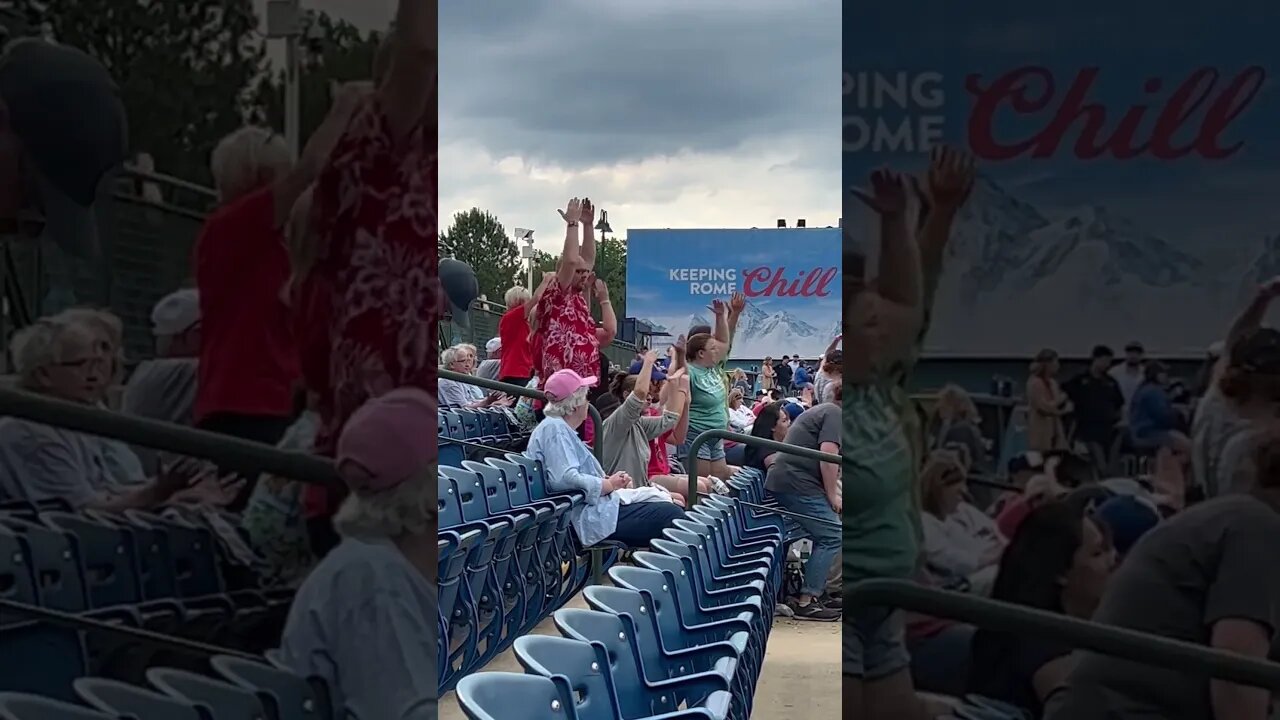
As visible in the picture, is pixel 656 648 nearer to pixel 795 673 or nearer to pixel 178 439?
pixel 178 439

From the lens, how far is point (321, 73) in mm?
1826

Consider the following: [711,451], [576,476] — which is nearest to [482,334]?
[711,451]

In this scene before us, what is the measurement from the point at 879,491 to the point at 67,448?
124 cm

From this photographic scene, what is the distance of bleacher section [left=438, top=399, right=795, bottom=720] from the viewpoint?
8.36ft

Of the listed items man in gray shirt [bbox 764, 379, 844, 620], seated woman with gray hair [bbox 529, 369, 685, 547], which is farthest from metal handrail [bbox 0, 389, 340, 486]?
man in gray shirt [bbox 764, 379, 844, 620]

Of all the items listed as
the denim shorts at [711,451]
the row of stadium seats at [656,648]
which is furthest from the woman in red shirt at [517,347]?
the row of stadium seats at [656,648]

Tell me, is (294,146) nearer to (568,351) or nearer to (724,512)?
(724,512)

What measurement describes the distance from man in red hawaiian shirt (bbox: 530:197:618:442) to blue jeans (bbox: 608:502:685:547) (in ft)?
4.63

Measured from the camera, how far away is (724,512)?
5383 mm

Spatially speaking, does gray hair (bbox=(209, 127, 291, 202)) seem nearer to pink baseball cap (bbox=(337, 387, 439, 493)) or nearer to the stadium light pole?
pink baseball cap (bbox=(337, 387, 439, 493))

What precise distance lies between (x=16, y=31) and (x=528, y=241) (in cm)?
1099

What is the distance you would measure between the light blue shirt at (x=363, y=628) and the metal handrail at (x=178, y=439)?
0.14m

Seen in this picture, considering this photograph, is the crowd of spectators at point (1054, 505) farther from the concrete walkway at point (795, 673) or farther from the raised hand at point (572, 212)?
the raised hand at point (572, 212)

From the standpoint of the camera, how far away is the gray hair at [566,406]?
5.76m
